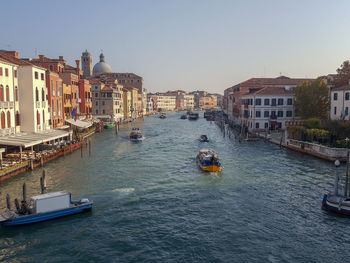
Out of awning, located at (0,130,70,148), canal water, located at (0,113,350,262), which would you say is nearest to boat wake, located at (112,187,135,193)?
canal water, located at (0,113,350,262)

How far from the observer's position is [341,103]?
40969 mm

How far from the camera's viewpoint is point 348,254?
13.7 m

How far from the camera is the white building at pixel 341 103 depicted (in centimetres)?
3962

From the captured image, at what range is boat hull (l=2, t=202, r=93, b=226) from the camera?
53.0ft

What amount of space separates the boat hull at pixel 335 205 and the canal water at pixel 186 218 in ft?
1.45

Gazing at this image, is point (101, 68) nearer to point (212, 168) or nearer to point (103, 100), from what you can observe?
point (103, 100)

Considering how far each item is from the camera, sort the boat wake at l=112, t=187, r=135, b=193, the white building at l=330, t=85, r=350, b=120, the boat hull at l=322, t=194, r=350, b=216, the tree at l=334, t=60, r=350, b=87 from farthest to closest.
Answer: the tree at l=334, t=60, r=350, b=87, the white building at l=330, t=85, r=350, b=120, the boat wake at l=112, t=187, r=135, b=193, the boat hull at l=322, t=194, r=350, b=216

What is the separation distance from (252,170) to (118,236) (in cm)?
1634

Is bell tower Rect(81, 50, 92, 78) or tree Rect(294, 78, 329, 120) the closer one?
tree Rect(294, 78, 329, 120)

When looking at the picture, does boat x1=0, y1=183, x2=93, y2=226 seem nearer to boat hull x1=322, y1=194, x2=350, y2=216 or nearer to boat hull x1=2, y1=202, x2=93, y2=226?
boat hull x1=2, y1=202, x2=93, y2=226

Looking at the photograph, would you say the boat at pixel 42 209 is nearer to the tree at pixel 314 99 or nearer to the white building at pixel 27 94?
the white building at pixel 27 94

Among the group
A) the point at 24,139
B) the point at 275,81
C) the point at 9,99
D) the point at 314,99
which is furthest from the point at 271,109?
the point at 9,99

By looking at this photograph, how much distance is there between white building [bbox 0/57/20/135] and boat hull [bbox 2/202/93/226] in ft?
50.4

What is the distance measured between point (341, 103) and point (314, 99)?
553cm
